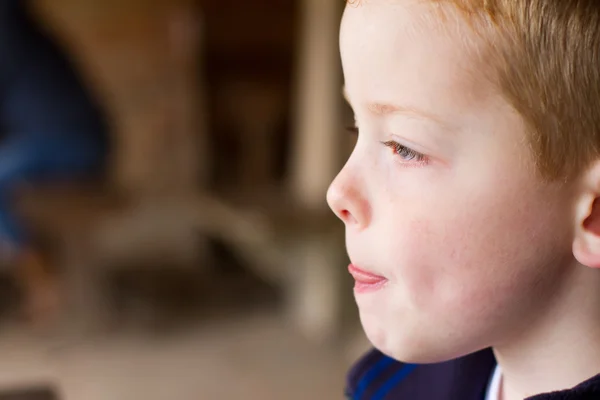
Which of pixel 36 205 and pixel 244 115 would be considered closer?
pixel 36 205

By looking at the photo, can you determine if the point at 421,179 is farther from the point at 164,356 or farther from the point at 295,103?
the point at 295,103

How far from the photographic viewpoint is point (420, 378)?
644 mm

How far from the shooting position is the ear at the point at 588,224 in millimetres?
469

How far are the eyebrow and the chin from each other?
0.14 metres

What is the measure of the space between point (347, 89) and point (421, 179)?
0.09 meters

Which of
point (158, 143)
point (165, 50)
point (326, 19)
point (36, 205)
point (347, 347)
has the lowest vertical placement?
point (347, 347)

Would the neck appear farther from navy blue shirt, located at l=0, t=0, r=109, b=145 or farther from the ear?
navy blue shirt, located at l=0, t=0, r=109, b=145

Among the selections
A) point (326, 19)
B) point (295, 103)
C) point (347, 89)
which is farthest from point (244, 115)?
Result: point (347, 89)

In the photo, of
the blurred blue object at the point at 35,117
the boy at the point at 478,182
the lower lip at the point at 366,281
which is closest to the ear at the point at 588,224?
the boy at the point at 478,182

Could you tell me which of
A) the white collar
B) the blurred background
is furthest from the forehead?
the blurred background

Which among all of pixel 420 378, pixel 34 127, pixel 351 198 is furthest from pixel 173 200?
pixel 351 198

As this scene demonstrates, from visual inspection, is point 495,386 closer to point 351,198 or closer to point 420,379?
point 420,379

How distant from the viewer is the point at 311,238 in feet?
7.85

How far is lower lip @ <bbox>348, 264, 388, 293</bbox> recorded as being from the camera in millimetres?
521
